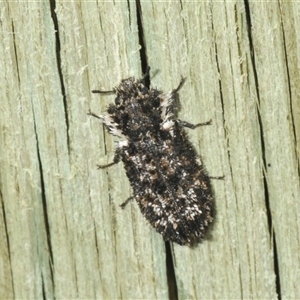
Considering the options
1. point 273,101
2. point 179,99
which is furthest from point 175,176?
point 273,101

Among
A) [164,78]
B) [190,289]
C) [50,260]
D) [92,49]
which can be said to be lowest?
[190,289]

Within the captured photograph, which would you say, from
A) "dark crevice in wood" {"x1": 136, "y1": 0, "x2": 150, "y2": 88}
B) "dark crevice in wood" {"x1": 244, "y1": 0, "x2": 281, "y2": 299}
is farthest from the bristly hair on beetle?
"dark crevice in wood" {"x1": 244, "y1": 0, "x2": 281, "y2": 299}

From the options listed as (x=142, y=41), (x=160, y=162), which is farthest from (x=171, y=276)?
(x=142, y=41)

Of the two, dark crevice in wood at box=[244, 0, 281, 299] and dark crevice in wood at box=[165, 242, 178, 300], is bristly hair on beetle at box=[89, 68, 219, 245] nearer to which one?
dark crevice in wood at box=[165, 242, 178, 300]

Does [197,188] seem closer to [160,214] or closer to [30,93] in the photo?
[160,214]

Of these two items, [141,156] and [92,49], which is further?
[141,156]

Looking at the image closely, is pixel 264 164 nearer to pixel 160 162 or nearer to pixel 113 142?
pixel 160 162

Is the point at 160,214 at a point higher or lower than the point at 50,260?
higher
